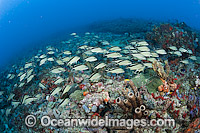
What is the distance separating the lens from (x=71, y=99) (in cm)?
508

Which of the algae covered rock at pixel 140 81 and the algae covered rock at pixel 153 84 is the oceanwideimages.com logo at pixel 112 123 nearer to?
the algae covered rock at pixel 153 84

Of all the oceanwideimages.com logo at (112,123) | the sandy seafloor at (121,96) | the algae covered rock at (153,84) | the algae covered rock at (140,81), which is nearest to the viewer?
the oceanwideimages.com logo at (112,123)

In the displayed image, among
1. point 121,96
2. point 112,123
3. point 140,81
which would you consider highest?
point 140,81

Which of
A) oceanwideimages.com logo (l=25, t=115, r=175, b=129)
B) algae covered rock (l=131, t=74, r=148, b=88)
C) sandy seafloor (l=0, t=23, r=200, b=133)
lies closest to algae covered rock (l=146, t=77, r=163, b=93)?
sandy seafloor (l=0, t=23, r=200, b=133)

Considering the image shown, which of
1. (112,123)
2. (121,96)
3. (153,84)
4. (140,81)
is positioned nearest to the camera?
(112,123)

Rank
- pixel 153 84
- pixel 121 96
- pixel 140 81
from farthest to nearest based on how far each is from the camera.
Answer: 1. pixel 140 81
2. pixel 153 84
3. pixel 121 96

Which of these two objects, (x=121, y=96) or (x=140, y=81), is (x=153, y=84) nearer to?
(x=140, y=81)

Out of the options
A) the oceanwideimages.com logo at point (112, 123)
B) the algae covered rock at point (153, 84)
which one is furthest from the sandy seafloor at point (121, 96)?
the oceanwideimages.com logo at point (112, 123)

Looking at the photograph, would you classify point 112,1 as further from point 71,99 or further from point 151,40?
point 71,99

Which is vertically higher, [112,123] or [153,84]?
[153,84]

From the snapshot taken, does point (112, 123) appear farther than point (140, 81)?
No

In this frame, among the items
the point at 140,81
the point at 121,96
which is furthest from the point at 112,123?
the point at 140,81

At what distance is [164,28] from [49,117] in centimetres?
1198

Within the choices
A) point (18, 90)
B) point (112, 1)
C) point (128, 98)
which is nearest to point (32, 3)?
point (112, 1)
